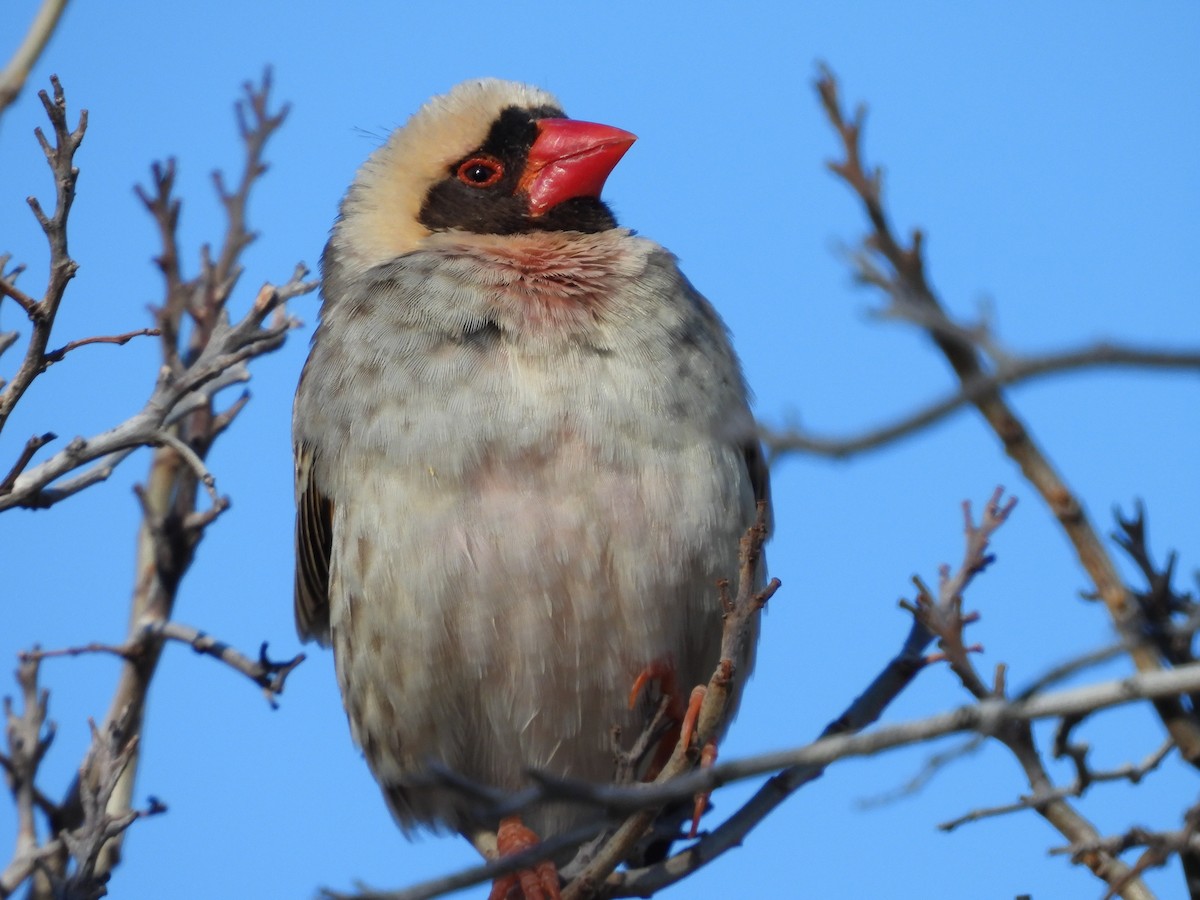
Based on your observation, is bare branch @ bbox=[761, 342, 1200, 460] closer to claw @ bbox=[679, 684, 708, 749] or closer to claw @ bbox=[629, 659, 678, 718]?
claw @ bbox=[679, 684, 708, 749]

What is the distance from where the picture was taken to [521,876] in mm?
5352

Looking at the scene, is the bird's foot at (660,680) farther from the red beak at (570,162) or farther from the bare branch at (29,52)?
the bare branch at (29,52)

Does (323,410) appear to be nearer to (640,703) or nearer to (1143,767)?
(640,703)

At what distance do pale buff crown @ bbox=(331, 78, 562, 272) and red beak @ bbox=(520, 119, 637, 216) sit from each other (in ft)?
1.15

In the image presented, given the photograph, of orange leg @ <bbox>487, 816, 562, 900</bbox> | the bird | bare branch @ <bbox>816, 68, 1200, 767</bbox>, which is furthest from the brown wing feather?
bare branch @ <bbox>816, 68, 1200, 767</bbox>

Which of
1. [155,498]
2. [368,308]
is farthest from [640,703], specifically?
[155,498]

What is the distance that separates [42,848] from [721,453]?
106 inches

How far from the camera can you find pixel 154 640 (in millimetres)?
5863

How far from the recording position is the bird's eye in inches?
268

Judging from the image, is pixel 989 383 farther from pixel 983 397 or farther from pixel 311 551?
pixel 311 551

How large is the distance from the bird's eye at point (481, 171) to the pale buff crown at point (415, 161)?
91 mm

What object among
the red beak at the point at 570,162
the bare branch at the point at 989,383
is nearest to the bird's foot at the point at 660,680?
the red beak at the point at 570,162

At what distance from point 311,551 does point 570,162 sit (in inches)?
80.1

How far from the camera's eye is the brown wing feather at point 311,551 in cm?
605
